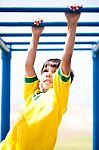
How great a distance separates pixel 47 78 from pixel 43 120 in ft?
0.83

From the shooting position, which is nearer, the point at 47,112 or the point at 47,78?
the point at 47,112

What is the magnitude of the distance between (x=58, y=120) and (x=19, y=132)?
21 centimetres

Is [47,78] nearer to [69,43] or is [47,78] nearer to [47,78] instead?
[47,78]

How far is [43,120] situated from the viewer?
6.45 feet

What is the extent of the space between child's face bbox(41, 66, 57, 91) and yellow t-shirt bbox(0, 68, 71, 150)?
0.18 feet

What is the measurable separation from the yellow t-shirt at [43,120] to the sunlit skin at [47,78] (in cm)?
6

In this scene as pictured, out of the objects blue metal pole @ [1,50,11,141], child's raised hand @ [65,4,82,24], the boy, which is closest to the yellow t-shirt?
the boy

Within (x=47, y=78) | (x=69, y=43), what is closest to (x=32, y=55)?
(x=47, y=78)

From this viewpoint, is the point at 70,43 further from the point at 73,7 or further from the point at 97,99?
the point at 97,99

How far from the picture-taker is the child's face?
6.94ft

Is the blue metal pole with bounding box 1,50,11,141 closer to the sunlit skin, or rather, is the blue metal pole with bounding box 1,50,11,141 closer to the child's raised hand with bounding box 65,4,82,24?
the sunlit skin

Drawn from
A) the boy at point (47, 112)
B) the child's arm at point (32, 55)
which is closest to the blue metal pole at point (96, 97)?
the child's arm at point (32, 55)

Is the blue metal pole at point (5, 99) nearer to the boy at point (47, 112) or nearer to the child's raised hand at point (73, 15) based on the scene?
the boy at point (47, 112)

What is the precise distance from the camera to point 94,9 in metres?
2.03
